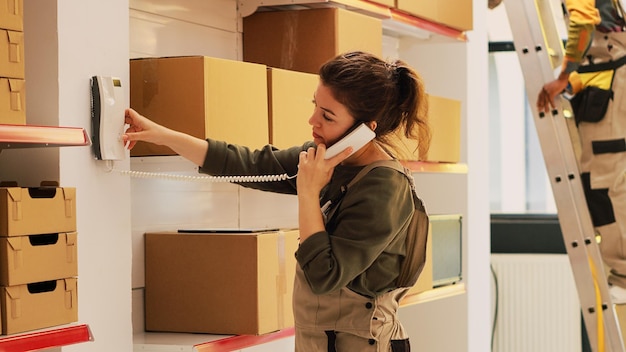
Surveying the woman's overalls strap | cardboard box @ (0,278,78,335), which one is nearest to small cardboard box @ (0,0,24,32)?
cardboard box @ (0,278,78,335)

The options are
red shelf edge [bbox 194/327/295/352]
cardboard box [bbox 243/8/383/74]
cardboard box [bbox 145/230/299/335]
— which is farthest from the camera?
cardboard box [bbox 243/8/383/74]

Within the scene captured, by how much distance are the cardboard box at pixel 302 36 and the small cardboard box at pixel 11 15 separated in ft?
4.92

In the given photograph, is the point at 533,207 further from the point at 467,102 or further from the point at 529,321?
the point at 467,102

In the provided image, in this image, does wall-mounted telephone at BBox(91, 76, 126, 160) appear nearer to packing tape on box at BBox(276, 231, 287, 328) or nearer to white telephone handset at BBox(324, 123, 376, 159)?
white telephone handset at BBox(324, 123, 376, 159)

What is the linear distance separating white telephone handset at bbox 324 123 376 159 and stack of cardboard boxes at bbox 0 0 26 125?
2.28ft

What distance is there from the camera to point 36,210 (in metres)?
2.13

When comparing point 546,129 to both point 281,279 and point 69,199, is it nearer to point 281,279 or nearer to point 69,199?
point 281,279

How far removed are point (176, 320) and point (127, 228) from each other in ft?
1.63

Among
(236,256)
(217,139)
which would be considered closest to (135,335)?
(236,256)

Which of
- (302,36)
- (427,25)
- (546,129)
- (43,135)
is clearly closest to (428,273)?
(546,129)

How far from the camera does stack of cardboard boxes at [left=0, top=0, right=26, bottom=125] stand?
6.69 ft

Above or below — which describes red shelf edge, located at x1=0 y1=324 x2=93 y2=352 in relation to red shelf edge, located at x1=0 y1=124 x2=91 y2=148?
below

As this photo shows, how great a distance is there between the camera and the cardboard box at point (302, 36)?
11.2 feet

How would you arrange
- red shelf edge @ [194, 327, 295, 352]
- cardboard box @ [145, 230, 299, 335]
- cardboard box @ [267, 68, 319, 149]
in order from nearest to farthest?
1. red shelf edge @ [194, 327, 295, 352]
2. cardboard box @ [145, 230, 299, 335]
3. cardboard box @ [267, 68, 319, 149]
